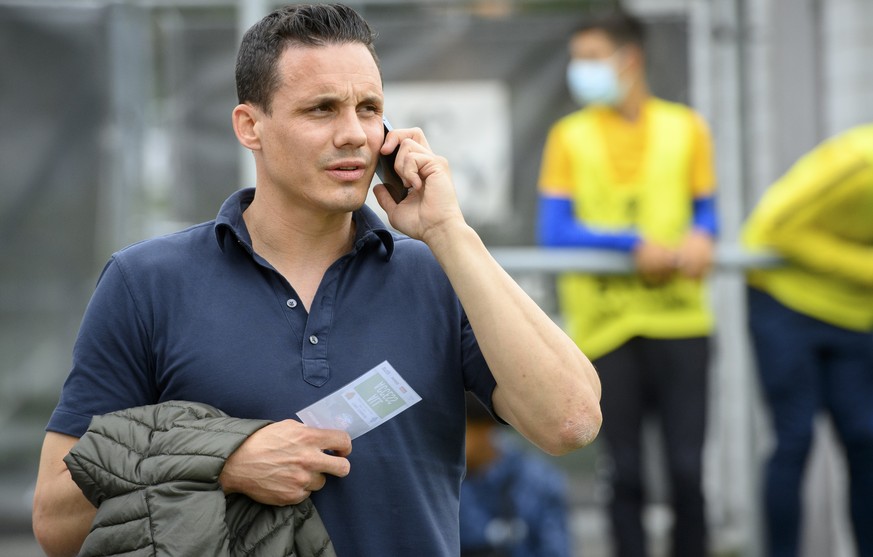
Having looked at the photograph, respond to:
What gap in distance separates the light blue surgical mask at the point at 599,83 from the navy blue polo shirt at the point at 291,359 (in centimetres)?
295

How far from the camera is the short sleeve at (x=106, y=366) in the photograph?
223 centimetres

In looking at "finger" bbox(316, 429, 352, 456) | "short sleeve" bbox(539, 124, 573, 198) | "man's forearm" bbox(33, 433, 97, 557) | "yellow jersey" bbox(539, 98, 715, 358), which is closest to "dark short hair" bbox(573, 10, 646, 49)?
"yellow jersey" bbox(539, 98, 715, 358)

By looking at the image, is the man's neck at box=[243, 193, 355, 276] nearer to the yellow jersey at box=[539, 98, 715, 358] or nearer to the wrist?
the wrist

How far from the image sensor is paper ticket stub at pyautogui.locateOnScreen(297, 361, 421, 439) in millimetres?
2217

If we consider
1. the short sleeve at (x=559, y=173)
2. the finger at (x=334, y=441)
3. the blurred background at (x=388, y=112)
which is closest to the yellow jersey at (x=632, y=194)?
the short sleeve at (x=559, y=173)

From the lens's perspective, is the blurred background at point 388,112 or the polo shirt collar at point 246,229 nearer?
the polo shirt collar at point 246,229

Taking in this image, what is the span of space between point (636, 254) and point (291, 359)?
9.03 ft

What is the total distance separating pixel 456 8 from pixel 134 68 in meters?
1.54

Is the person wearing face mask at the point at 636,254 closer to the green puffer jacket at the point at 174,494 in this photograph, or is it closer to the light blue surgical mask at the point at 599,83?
the light blue surgical mask at the point at 599,83

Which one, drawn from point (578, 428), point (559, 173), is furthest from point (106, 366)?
point (559, 173)

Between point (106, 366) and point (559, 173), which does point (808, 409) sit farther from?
point (106, 366)

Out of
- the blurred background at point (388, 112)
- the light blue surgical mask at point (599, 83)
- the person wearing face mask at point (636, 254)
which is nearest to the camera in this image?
the person wearing face mask at point (636, 254)

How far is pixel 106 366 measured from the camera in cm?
223

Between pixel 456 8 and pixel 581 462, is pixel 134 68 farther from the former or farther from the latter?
pixel 581 462
